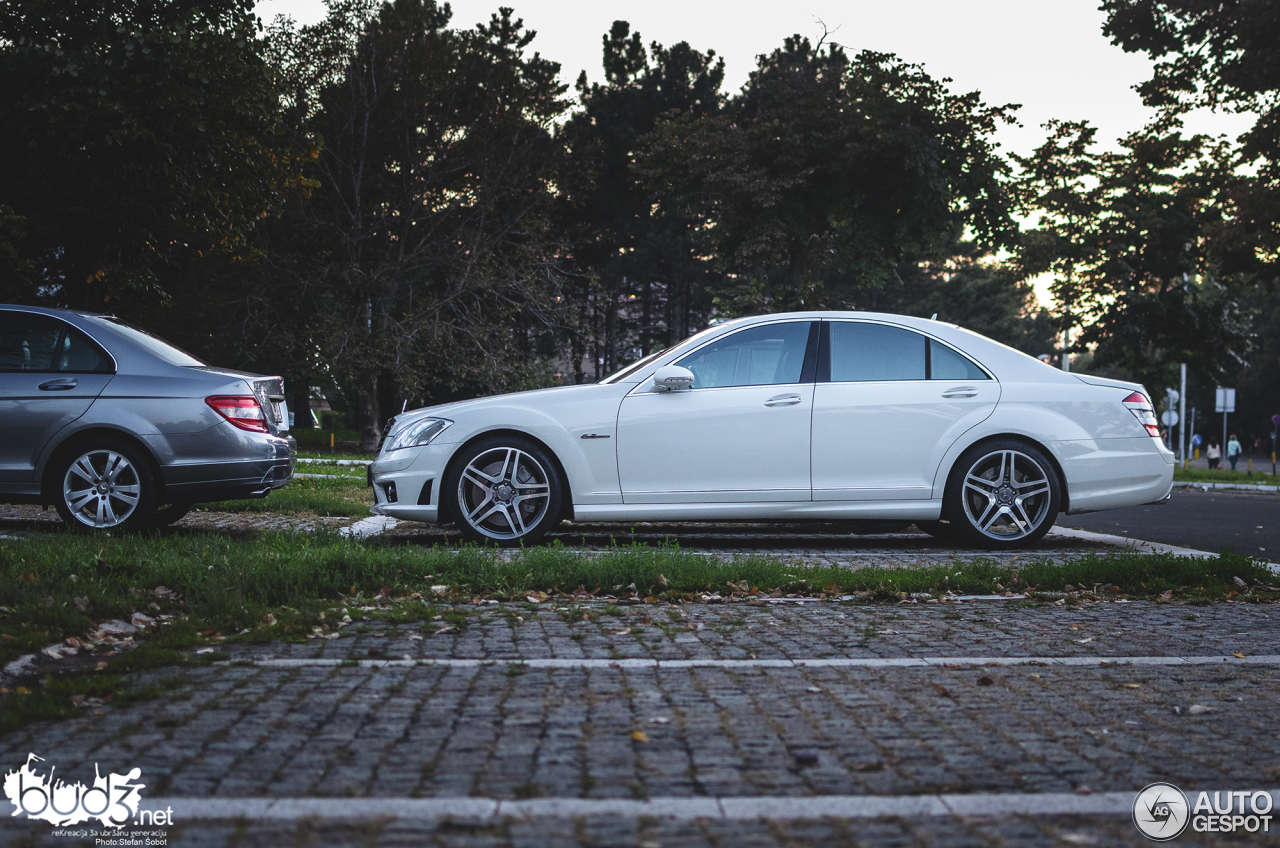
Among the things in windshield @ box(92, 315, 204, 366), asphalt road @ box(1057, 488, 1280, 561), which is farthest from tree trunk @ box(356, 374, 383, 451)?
windshield @ box(92, 315, 204, 366)

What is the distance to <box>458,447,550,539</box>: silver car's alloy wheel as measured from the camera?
25.5 feet

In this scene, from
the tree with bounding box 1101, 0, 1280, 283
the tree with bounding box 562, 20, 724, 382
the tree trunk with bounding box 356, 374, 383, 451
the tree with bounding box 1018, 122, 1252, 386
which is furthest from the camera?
the tree with bounding box 562, 20, 724, 382

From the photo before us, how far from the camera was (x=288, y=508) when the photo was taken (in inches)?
420

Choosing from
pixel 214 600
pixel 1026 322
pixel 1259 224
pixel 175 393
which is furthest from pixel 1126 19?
pixel 1026 322

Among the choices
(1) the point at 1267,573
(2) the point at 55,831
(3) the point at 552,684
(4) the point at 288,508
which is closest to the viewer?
(2) the point at 55,831

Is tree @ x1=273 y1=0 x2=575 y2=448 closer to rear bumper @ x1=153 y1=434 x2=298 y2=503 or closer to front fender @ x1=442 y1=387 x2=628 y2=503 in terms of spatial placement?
rear bumper @ x1=153 y1=434 x2=298 y2=503

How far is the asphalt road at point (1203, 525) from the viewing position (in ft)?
30.2

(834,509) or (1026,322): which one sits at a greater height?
(1026,322)

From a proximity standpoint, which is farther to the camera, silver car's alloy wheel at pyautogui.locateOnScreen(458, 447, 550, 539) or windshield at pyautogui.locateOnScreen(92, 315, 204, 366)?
windshield at pyautogui.locateOnScreen(92, 315, 204, 366)

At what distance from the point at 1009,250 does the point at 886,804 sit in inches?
1101

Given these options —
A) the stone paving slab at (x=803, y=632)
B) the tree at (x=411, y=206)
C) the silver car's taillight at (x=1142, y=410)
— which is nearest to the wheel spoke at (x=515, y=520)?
the stone paving slab at (x=803, y=632)

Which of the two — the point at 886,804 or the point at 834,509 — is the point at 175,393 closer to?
the point at 834,509

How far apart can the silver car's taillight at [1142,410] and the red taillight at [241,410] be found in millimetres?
6456

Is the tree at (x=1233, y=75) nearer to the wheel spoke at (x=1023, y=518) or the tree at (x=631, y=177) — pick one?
the wheel spoke at (x=1023, y=518)
